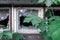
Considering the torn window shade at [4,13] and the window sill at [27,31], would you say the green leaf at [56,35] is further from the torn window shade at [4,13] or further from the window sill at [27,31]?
the torn window shade at [4,13]

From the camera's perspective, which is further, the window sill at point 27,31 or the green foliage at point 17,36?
the window sill at point 27,31

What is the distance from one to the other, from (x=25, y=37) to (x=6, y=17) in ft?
1.42

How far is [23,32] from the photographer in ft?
11.9

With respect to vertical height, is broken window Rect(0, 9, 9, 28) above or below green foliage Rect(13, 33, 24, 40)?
above

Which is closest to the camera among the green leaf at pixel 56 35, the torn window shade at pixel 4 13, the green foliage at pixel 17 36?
the green leaf at pixel 56 35

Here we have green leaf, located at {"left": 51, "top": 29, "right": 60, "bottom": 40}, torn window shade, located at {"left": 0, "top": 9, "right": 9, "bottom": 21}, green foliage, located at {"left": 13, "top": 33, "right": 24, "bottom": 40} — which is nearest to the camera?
green leaf, located at {"left": 51, "top": 29, "right": 60, "bottom": 40}

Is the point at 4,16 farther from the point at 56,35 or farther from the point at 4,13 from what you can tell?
the point at 56,35

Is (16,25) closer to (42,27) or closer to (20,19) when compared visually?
(20,19)

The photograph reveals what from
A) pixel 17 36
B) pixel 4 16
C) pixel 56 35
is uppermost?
pixel 4 16

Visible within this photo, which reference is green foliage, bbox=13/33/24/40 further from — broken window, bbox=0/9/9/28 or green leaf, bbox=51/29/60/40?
green leaf, bbox=51/29/60/40

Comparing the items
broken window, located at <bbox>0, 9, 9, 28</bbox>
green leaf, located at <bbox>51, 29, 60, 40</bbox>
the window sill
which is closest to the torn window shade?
broken window, located at <bbox>0, 9, 9, 28</bbox>

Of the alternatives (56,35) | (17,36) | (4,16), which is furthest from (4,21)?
(56,35)

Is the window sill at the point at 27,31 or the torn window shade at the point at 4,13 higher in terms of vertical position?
the torn window shade at the point at 4,13

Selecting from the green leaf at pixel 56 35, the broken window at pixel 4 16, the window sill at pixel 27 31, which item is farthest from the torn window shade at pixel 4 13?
the green leaf at pixel 56 35
